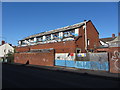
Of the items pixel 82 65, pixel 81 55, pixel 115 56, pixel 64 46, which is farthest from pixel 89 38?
pixel 115 56

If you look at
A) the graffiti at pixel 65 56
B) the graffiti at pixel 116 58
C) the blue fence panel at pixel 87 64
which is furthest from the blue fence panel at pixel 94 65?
the graffiti at pixel 65 56

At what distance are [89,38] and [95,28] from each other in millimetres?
4319

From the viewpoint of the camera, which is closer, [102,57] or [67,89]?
[67,89]

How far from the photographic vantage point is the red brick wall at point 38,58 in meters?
28.2

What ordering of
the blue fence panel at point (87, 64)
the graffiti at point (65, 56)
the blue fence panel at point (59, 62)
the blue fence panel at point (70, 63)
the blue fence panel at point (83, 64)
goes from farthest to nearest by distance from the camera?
the graffiti at point (65, 56) → the blue fence panel at point (59, 62) → the blue fence panel at point (70, 63) → the blue fence panel at point (83, 64) → the blue fence panel at point (87, 64)

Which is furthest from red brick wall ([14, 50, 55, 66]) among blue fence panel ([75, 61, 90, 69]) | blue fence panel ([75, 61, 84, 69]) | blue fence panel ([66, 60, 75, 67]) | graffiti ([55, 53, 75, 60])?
blue fence panel ([75, 61, 90, 69])

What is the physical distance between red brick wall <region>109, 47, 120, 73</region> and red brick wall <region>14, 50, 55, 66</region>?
43.3ft

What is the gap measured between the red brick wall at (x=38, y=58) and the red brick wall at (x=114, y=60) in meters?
13.2

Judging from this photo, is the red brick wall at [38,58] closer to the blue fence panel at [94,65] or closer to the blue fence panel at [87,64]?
the blue fence panel at [87,64]

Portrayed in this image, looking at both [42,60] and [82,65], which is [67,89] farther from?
[42,60]

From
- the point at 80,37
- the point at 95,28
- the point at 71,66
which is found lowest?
the point at 71,66

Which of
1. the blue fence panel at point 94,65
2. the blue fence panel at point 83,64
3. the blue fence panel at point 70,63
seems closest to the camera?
the blue fence panel at point 94,65

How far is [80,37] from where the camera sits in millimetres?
29344

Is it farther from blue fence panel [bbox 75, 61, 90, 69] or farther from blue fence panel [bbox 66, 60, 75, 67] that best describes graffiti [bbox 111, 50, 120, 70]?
blue fence panel [bbox 66, 60, 75, 67]
